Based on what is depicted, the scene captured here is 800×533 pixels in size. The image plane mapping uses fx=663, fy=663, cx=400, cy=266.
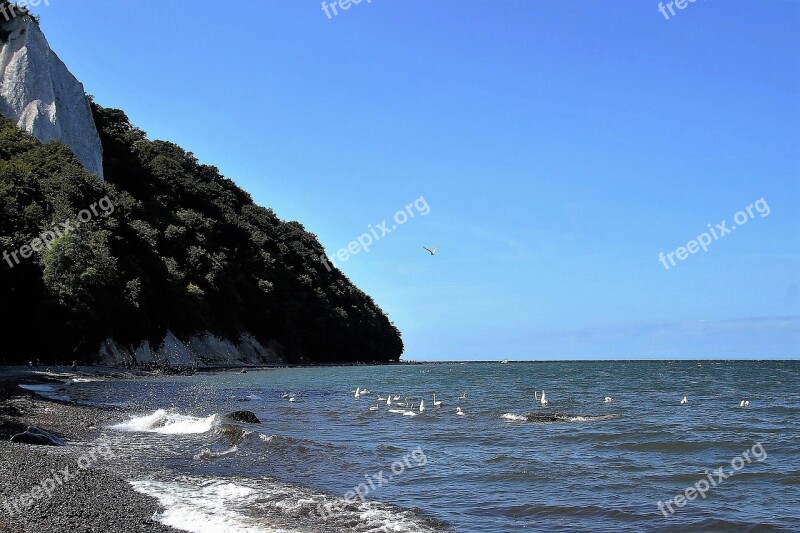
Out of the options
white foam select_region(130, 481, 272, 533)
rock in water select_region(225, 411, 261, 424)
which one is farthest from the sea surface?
rock in water select_region(225, 411, 261, 424)

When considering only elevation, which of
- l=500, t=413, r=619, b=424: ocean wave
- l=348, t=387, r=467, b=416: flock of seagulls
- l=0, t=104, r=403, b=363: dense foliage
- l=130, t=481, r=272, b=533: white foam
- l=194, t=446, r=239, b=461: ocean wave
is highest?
l=0, t=104, r=403, b=363: dense foliage

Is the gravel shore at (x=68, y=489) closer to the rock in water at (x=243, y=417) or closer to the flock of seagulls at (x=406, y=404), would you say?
the rock in water at (x=243, y=417)

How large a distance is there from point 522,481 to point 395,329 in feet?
522

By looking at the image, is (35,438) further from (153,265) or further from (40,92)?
(40,92)

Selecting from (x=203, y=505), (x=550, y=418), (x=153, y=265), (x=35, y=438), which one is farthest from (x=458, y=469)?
(x=153, y=265)

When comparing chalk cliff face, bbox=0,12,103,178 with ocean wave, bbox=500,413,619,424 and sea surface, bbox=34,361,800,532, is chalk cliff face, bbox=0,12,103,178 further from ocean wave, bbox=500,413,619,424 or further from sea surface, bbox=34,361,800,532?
ocean wave, bbox=500,413,619,424

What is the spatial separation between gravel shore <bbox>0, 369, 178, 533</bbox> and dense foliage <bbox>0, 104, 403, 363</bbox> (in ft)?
120

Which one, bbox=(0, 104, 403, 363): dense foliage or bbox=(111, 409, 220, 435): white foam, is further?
bbox=(0, 104, 403, 363): dense foliage

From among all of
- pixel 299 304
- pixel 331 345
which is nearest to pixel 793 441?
pixel 299 304

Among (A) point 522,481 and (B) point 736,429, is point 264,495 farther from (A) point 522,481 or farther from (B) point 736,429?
(B) point 736,429

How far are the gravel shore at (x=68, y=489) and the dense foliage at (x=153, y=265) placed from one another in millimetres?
36608

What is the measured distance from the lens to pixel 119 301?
65.6 meters

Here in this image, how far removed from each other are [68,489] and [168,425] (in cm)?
1258

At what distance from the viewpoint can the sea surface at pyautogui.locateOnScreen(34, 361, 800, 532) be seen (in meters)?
13.4
